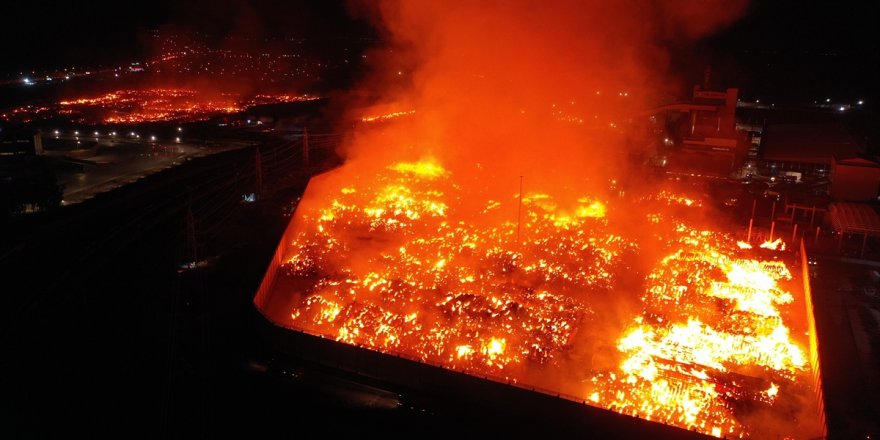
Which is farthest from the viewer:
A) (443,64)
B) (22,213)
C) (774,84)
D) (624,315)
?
(774,84)

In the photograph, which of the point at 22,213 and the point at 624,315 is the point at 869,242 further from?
the point at 22,213

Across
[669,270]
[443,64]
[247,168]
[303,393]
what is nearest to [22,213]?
[247,168]

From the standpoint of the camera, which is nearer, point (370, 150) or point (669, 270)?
point (669, 270)
